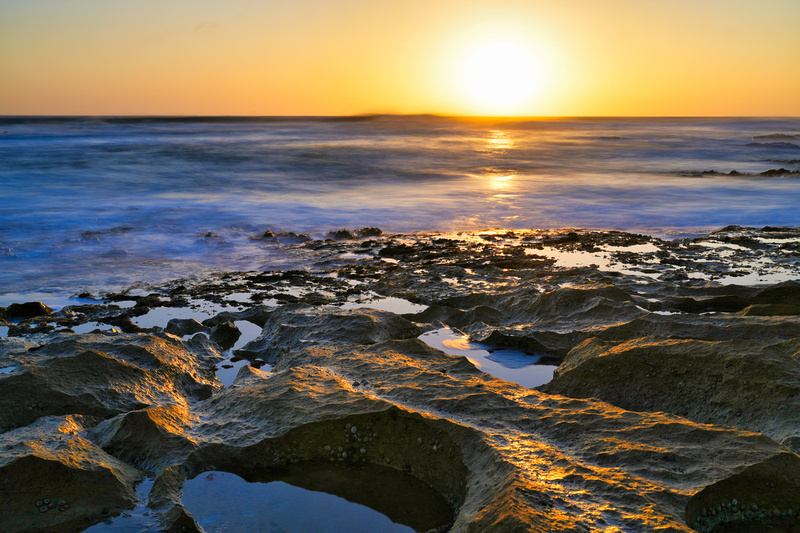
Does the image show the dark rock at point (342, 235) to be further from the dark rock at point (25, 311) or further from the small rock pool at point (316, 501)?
the small rock pool at point (316, 501)

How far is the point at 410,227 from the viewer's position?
1356 cm

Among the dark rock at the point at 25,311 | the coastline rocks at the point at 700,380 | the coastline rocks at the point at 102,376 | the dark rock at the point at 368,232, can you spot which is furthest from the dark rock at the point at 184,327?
the dark rock at the point at 368,232

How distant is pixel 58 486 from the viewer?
2.64 m

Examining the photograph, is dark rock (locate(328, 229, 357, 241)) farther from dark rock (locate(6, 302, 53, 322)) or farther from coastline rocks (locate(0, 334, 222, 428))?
coastline rocks (locate(0, 334, 222, 428))

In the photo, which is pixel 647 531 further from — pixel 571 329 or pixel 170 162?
pixel 170 162

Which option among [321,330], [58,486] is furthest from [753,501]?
[321,330]

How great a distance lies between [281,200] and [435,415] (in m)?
16.0

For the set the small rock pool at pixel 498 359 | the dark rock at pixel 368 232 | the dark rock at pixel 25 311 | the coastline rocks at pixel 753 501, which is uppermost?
the coastline rocks at pixel 753 501

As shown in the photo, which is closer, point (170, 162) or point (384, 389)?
point (384, 389)

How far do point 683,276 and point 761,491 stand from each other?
5.33 metres

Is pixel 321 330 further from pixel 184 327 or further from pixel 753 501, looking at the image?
pixel 753 501

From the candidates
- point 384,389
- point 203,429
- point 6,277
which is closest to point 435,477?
point 384,389

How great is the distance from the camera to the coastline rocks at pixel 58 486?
8.32 ft

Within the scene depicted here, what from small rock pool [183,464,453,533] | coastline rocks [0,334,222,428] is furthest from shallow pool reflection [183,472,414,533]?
coastline rocks [0,334,222,428]
